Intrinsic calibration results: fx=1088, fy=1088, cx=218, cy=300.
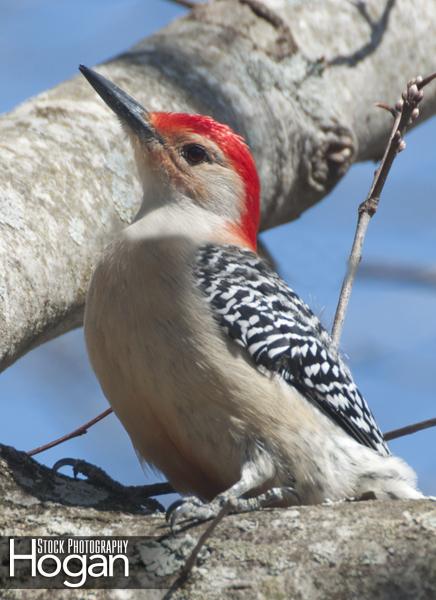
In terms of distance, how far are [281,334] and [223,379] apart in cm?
55

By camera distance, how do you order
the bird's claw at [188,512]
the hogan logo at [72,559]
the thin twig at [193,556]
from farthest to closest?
the bird's claw at [188,512]
the hogan logo at [72,559]
the thin twig at [193,556]

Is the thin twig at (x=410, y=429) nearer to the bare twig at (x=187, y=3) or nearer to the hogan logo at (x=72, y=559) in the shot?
the hogan logo at (x=72, y=559)

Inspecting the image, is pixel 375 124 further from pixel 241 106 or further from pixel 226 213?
pixel 226 213

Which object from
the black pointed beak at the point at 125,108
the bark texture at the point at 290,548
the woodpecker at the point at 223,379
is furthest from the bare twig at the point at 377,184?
the black pointed beak at the point at 125,108

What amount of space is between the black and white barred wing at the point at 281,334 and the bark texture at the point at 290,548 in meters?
1.11

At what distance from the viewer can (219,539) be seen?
3.84 metres

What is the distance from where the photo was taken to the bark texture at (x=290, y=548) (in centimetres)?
358

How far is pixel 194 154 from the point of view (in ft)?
19.9

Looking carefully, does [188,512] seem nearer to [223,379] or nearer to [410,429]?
[223,379]

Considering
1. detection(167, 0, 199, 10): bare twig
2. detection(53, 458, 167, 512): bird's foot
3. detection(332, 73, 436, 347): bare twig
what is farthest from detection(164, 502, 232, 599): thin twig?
detection(167, 0, 199, 10): bare twig

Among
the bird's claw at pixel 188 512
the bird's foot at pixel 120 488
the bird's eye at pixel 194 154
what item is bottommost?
the bird's claw at pixel 188 512

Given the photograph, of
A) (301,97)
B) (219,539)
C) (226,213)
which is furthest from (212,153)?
(219,539)

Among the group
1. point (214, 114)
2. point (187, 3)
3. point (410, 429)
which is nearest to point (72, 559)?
point (410, 429)

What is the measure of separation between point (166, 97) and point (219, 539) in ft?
10.8
